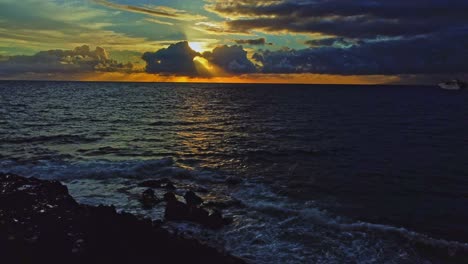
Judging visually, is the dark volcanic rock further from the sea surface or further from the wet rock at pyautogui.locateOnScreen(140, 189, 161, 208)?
the wet rock at pyautogui.locateOnScreen(140, 189, 161, 208)

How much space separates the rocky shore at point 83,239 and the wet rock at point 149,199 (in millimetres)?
3440

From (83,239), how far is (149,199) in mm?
6816

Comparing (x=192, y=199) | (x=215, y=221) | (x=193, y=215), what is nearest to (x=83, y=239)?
(x=193, y=215)

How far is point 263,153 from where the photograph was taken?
3300cm

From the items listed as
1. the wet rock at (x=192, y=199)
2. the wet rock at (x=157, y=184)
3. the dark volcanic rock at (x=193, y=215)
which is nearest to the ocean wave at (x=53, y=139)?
the wet rock at (x=157, y=184)

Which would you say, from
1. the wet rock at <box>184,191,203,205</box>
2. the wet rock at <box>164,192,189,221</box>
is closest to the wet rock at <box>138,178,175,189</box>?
the wet rock at <box>184,191,203,205</box>

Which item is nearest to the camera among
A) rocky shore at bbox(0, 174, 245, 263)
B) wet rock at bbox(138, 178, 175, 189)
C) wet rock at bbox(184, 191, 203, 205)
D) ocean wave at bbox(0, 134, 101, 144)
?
rocky shore at bbox(0, 174, 245, 263)

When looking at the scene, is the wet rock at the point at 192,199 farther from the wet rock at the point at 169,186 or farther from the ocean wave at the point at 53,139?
the ocean wave at the point at 53,139

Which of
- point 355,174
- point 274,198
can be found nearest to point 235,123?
point 355,174

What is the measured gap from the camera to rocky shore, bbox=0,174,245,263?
11.2 m

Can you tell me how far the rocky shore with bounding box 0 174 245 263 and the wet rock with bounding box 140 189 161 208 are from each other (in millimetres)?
3440

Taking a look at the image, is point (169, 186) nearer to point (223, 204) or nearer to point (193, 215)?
point (223, 204)

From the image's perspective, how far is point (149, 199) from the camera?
62.2 feet

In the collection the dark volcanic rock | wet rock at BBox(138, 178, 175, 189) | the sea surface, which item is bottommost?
the sea surface
